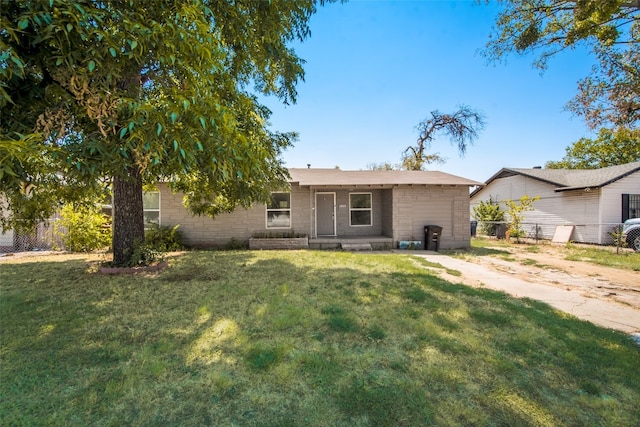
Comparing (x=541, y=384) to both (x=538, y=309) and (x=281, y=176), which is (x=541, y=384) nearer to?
(x=538, y=309)

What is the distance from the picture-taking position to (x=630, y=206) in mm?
13828

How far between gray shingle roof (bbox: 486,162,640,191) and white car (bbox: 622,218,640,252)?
86.9 inches

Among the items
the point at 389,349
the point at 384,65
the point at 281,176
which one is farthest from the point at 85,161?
the point at 384,65

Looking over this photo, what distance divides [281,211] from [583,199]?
1444 centimetres

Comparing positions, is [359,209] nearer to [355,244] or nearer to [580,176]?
[355,244]

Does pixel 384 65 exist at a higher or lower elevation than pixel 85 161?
higher

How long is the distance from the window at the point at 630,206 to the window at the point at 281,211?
600 inches

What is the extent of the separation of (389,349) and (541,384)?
1.33 metres

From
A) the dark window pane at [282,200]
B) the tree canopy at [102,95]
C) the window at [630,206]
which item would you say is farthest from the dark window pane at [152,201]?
the window at [630,206]

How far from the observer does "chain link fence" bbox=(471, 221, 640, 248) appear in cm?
1269

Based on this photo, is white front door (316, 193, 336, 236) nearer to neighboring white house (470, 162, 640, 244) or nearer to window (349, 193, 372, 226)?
window (349, 193, 372, 226)

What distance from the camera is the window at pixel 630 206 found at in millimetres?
13703

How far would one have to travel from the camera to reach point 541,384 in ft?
8.58

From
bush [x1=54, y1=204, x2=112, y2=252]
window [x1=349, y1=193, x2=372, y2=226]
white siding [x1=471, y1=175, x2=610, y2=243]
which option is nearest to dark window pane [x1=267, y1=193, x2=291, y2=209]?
window [x1=349, y1=193, x2=372, y2=226]
